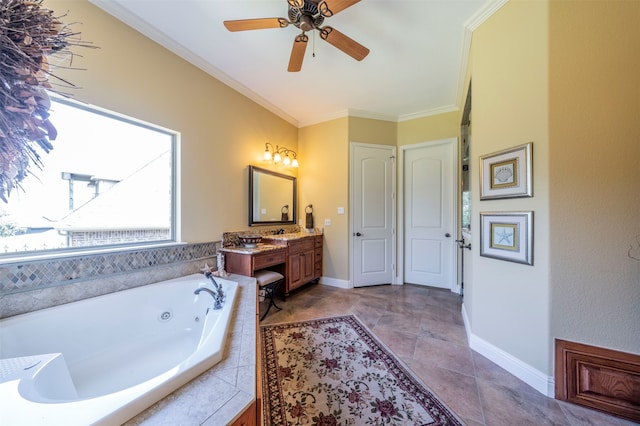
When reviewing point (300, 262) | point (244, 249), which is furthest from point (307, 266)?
point (244, 249)

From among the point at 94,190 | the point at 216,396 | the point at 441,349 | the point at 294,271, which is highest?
the point at 94,190

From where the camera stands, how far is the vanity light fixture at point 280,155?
10.5ft

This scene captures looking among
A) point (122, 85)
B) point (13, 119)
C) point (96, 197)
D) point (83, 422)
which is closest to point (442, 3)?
point (13, 119)

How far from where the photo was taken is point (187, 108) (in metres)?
2.26

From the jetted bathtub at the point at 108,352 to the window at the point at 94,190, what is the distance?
1.60 feet

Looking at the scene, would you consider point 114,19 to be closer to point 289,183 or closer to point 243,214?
point 243,214

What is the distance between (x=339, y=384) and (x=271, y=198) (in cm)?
243

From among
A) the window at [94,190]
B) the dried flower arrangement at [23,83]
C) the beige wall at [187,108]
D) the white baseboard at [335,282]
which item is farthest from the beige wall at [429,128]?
the dried flower arrangement at [23,83]

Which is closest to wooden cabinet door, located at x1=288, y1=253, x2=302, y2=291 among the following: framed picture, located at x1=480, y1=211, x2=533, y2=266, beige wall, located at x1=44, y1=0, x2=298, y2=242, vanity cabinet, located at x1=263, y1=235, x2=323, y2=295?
vanity cabinet, located at x1=263, y1=235, x2=323, y2=295

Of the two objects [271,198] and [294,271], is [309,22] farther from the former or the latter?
[294,271]

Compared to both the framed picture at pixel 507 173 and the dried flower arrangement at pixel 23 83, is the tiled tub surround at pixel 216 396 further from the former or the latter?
the framed picture at pixel 507 173

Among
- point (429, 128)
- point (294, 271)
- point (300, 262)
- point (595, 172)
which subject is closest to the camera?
point (595, 172)

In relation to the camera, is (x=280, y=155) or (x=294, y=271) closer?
(x=294, y=271)

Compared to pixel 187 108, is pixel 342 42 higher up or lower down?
higher up
